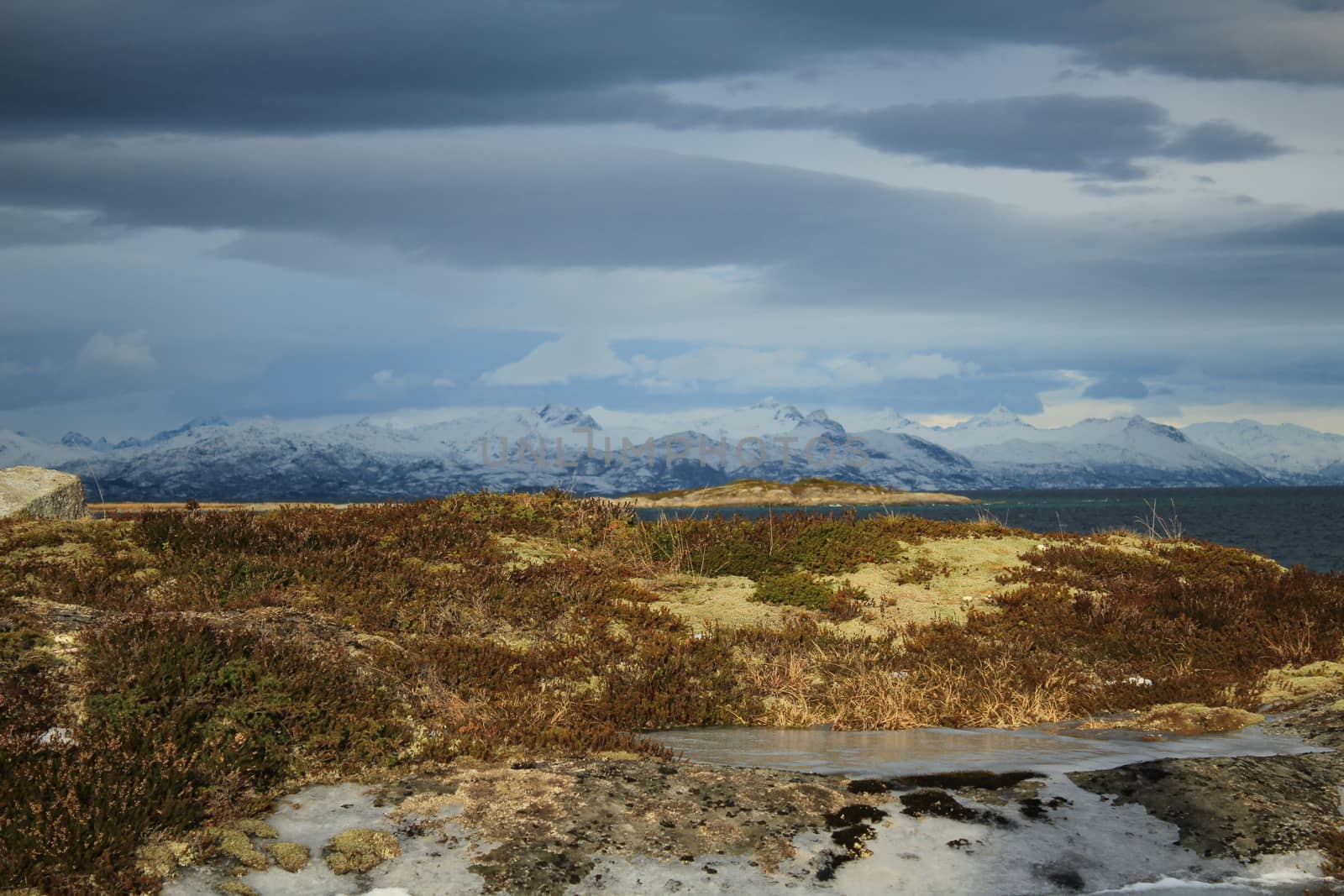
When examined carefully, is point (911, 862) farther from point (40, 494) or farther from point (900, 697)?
point (40, 494)

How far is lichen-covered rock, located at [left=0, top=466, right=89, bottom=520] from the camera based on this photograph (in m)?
20.1

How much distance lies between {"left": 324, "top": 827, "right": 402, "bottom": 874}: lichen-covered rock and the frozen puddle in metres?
0.06

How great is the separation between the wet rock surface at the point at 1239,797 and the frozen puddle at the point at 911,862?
18cm

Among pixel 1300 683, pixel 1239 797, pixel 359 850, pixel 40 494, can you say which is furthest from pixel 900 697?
pixel 40 494

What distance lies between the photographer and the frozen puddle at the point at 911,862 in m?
6.74

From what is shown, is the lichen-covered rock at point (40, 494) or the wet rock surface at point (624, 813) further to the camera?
the lichen-covered rock at point (40, 494)

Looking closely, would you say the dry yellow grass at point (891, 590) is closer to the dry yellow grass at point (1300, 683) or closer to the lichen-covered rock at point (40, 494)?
the dry yellow grass at point (1300, 683)

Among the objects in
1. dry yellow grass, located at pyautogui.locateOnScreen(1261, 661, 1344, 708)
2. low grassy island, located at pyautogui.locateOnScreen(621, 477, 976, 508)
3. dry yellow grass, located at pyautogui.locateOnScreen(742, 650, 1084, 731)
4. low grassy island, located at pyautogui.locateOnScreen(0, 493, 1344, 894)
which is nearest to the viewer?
low grassy island, located at pyautogui.locateOnScreen(0, 493, 1344, 894)

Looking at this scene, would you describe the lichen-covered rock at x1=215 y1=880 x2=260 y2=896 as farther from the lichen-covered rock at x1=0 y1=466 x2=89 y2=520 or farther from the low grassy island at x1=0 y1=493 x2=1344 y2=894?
the lichen-covered rock at x1=0 y1=466 x2=89 y2=520

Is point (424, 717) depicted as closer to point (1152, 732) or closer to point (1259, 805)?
point (1259, 805)

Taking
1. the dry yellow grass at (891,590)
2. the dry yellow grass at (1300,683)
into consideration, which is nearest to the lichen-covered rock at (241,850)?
the dry yellow grass at (891,590)

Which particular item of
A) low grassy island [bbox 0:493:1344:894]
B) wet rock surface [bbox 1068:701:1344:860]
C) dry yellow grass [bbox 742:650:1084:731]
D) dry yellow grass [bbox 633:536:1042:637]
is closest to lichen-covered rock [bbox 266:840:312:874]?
low grassy island [bbox 0:493:1344:894]

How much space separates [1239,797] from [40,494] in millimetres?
22253

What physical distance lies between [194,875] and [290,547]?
9622 mm
